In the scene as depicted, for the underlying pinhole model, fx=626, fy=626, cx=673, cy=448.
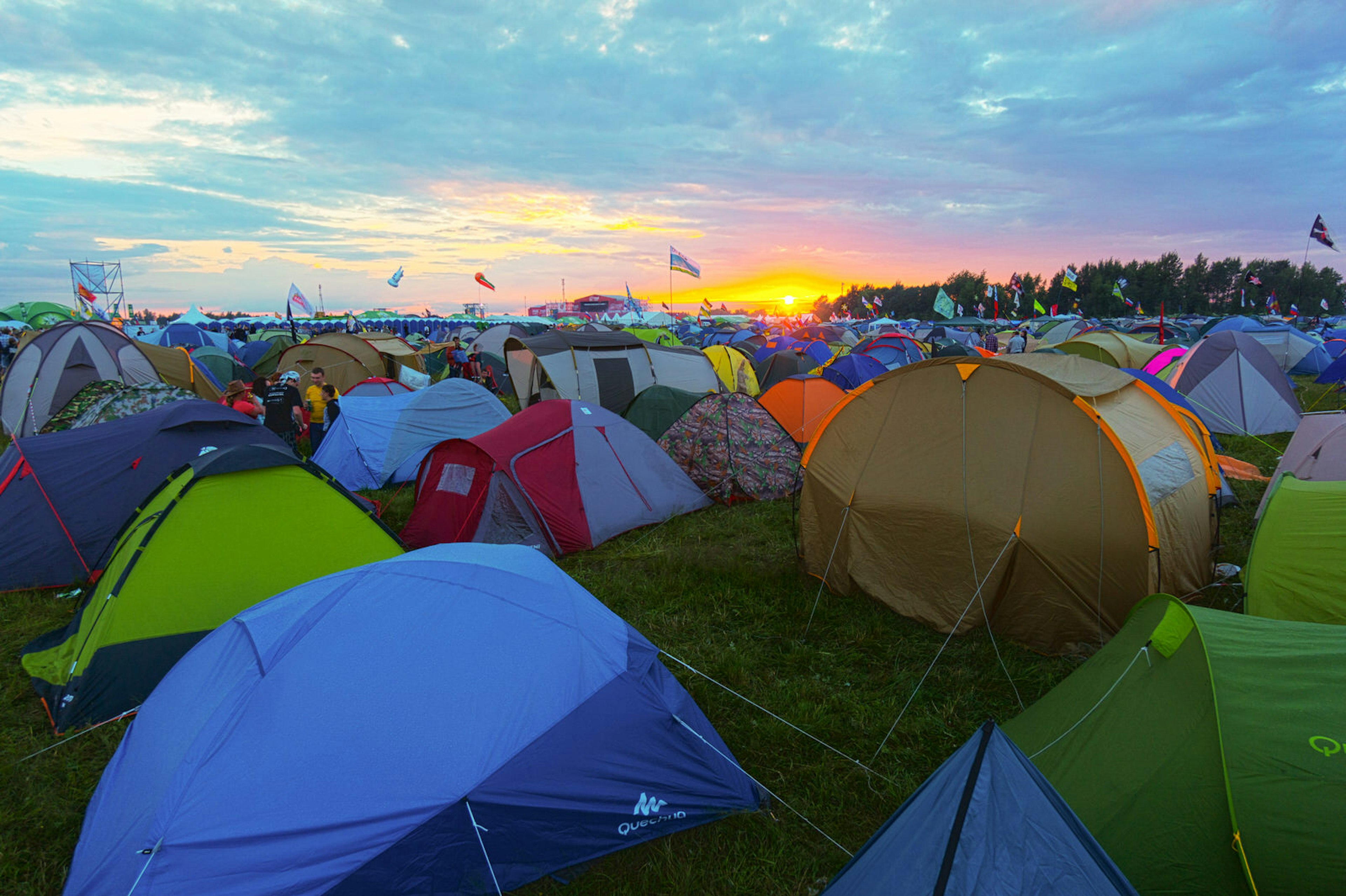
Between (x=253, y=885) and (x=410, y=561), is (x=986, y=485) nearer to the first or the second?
(x=410, y=561)

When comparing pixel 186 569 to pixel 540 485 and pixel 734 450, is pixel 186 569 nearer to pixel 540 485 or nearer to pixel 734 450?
pixel 540 485

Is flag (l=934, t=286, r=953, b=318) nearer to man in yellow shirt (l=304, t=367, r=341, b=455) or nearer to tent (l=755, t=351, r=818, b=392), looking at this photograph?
tent (l=755, t=351, r=818, b=392)

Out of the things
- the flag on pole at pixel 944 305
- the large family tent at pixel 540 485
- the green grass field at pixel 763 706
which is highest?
the flag on pole at pixel 944 305

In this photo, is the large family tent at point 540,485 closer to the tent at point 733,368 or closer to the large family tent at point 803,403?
the large family tent at point 803,403

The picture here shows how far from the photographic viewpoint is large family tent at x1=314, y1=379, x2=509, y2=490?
1003 cm

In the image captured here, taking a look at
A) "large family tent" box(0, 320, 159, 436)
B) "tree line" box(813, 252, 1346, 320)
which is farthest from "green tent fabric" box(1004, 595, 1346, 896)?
"tree line" box(813, 252, 1346, 320)

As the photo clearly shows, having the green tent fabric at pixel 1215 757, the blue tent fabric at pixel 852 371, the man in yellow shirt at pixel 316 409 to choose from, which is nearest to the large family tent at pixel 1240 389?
the blue tent fabric at pixel 852 371

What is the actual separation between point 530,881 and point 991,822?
2.10 m

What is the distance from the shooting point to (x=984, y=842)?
6.45 feet

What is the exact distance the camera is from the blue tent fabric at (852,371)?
16.8 metres

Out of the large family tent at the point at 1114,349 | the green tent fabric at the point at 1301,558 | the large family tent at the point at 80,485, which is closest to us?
the green tent fabric at the point at 1301,558

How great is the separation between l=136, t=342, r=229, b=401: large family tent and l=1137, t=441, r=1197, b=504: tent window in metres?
15.6

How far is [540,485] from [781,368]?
13.8 m

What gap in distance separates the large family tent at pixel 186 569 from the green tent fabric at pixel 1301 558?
678cm
